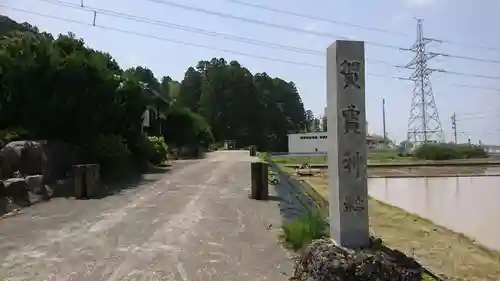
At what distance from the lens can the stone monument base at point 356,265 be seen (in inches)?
182

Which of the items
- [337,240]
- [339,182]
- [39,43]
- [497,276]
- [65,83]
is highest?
[39,43]

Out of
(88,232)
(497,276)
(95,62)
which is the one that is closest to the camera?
(497,276)

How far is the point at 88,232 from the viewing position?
27.1ft

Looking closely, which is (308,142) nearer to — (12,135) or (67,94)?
(67,94)

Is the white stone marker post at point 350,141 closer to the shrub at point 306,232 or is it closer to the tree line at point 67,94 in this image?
the shrub at point 306,232

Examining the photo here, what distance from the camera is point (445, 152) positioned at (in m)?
45.5

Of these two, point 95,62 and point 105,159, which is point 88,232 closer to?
point 105,159

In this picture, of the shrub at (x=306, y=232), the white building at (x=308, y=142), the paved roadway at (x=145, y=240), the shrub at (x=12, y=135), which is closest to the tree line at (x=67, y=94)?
the shrub at (x=12, y=135)

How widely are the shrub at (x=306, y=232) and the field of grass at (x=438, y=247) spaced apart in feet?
5.21

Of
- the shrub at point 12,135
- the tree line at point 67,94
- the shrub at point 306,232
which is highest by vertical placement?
the tree line at point 67,94

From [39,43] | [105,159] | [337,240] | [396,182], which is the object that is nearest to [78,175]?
[105,159]

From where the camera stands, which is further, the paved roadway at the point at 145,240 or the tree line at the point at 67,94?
the tree line at the point at 67,94

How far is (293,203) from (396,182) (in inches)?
517

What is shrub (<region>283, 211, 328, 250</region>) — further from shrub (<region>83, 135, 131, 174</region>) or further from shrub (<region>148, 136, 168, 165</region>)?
shrub (<region>148, 136, 168, 165</region>)
